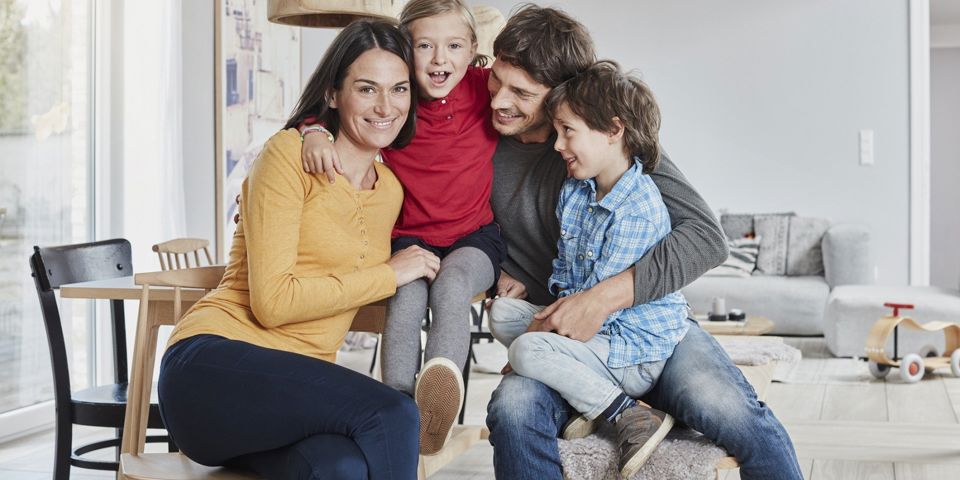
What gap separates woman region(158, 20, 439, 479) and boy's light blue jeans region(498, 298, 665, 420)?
269 millimetres

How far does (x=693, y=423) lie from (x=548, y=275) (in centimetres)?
52

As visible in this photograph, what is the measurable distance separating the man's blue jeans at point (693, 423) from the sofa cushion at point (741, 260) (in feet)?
15.1

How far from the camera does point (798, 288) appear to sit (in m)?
6.23

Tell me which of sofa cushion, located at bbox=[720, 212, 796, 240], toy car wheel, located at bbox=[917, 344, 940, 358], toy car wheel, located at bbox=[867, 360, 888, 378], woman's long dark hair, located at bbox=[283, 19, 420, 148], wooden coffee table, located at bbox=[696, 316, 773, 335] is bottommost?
toy car wheel, located at bbox=[867, 360, 888, 378]

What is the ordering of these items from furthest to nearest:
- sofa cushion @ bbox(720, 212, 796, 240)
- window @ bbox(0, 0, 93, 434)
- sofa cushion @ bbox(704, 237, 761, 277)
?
1. sofa cushion @ bbox(720, 212, 796, 240)
2. sofa cushion @ bbox(704, 237, 761, 277)
3. window @ bbox(0, 0, 93, 434)

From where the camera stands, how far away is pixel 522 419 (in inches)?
76.5

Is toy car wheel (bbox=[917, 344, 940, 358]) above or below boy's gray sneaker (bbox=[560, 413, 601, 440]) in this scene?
below

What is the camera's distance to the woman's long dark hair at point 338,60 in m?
2.11

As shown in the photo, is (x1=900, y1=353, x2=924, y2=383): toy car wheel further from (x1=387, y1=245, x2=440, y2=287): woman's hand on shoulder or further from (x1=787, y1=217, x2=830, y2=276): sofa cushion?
(x1=387, y1=245, x2=440, y2=287): woman's hand on shoulder

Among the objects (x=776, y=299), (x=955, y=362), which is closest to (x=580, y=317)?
(x=955, y=362)

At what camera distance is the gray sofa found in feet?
20.3

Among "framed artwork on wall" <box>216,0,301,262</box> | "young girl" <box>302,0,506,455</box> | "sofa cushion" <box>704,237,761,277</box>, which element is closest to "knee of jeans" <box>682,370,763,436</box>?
"young girl" <box>302,0,506,455</box>

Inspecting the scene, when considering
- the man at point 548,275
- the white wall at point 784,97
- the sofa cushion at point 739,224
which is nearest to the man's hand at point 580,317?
the man at point 548,275

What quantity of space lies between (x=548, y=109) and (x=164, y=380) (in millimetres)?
928
